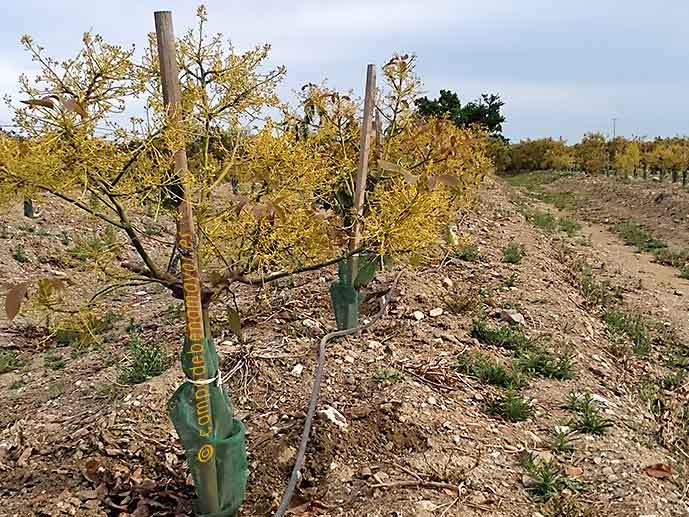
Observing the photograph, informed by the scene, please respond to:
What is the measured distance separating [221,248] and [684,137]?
33.8 meters

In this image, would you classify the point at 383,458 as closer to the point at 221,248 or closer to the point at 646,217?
the point at 221,248

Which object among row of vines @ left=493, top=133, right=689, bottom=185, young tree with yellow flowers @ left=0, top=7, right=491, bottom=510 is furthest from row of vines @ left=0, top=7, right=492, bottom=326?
row of vines @ left=493, top=133, right=689, bottom=185

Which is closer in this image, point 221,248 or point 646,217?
point 221,248

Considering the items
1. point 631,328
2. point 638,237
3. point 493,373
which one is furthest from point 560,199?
point 493,373

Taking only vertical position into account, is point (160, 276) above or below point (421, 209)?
below

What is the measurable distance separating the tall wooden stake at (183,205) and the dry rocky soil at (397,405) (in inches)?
8.9

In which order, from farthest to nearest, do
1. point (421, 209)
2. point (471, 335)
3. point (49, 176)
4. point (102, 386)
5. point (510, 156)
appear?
point (510, 156)
point (471, 335)
point (102, 386)
point (421, 209)
point (49, 176)

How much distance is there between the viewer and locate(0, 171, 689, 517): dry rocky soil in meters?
2.56

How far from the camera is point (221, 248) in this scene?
2.11 m

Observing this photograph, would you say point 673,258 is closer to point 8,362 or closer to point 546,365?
point 546,365

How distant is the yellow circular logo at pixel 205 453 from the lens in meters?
2.07

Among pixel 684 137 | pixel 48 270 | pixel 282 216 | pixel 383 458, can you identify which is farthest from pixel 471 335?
pixel 684 137

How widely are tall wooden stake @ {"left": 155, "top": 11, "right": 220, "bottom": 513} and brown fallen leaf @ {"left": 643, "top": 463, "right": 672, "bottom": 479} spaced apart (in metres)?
2.00

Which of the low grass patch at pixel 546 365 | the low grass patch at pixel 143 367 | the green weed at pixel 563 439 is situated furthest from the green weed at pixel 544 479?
the low grass patch at pixel 143 367
